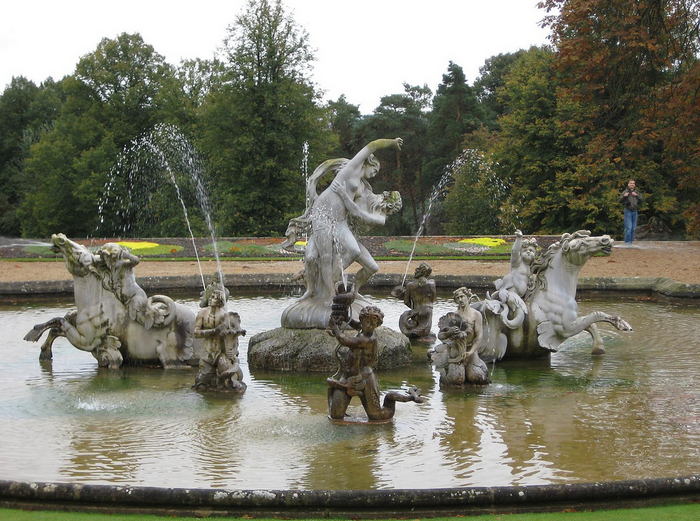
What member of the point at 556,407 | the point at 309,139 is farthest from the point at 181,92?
the point at 556,407

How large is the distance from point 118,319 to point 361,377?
13.0ft

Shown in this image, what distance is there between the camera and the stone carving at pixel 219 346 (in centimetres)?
951

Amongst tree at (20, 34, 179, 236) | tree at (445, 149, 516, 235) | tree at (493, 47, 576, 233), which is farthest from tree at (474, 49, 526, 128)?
tree at (20, 34, 179, 236)

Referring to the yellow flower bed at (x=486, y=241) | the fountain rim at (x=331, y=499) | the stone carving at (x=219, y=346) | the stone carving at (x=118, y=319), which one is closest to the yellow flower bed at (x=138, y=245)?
the yellow flower bed at (x=486, y=241)

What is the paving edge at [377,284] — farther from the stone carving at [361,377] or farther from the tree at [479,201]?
the tree at [479,201]

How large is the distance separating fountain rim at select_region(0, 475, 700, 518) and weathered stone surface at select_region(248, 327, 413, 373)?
5.01m

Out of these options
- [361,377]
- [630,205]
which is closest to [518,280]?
[361,377]

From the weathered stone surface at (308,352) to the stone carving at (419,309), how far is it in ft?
5.19

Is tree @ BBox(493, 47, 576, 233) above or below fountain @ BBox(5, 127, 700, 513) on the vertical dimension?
above

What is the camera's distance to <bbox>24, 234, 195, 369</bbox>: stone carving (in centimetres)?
1094

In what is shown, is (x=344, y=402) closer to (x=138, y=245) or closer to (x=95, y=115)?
(x=138, y=245)

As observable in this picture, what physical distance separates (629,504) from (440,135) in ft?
166

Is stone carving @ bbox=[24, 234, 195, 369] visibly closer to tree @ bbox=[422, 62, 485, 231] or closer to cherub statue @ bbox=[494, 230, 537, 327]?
cherub statue @ bbox=[494, 230, 537, 327]

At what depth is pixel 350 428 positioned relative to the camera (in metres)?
8.09
